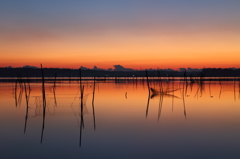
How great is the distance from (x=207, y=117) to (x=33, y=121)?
18.1ft

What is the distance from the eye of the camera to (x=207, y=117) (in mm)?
8617

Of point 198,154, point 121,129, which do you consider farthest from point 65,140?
point 198,154

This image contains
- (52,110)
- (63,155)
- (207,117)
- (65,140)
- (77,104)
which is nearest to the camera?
(63,155)

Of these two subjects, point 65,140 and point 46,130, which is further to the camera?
point 46,130

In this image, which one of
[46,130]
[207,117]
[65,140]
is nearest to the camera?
[65,140]

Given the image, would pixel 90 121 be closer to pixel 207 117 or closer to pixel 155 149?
pixel 155 149

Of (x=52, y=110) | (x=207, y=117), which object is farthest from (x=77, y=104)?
(x=207, y=117)

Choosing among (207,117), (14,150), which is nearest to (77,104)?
(207,117)

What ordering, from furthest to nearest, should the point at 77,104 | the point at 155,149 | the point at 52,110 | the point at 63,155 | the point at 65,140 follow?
1. the point at 77,104
2. the point at 52,110
3. the point at 65,140
4. the point at 155,149
5. the point at 63,155

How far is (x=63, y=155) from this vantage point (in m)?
4.61

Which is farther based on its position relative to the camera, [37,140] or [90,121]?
[90,121]

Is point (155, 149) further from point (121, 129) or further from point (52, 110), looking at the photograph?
point (52, 110)

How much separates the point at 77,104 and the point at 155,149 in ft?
20.7

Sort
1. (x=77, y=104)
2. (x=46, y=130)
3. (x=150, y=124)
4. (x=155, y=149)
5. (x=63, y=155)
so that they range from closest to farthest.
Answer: (x=63, y=155) → (x=155, y=149) → (x=46, y=130) → (x=150, y=124) → (x=77, y=104)
